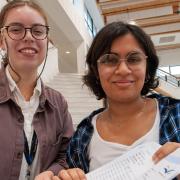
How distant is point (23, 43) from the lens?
1.36m

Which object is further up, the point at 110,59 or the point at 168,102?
the point at 110,59

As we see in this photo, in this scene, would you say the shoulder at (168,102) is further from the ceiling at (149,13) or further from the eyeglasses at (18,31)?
the ceiling at (149,13)

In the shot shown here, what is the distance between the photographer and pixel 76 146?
1196 millimetres

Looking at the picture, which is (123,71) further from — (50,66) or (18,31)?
(50,66)

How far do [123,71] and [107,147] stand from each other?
30 centimetres

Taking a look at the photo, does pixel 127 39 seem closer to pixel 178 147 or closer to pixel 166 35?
pixel 178 147

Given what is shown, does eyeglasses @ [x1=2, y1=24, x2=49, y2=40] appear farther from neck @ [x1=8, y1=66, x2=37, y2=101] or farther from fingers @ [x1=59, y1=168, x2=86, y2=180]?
fingers @ [x1=59, y1=168, x2=86, y2=180]

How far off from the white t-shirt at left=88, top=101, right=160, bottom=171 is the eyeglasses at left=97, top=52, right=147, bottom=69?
0.22 m

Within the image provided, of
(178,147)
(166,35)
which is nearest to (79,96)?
(178,147)

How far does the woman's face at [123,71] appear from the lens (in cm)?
108

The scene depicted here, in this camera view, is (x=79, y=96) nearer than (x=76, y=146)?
No

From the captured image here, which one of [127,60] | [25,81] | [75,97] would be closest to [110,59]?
[127,60]

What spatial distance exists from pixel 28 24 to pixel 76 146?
630mm

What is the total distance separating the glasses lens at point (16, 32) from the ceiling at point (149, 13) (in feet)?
23.8
